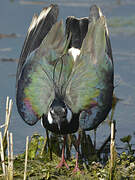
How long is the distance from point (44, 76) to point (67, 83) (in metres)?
0.23

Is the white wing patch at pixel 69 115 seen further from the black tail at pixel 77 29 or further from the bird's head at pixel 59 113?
the black tail at pixel 77 29

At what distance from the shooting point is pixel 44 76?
4.91 metres

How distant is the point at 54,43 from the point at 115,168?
1.31m

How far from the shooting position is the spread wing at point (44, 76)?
4852 millimetres

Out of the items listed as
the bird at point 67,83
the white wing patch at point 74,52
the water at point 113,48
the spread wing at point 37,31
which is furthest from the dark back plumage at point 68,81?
the water at point 113,48

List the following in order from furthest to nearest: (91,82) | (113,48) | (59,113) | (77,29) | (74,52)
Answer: (113,48), (77,29), (74,52), (91,82), (59,113)

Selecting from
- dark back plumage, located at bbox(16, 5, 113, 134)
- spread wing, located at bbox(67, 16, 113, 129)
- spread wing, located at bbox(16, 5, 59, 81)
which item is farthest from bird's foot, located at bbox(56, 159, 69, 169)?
spread wing, located at bbox(16, 5, 59, 81)

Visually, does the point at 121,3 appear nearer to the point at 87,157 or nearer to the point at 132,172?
the point at 87,157

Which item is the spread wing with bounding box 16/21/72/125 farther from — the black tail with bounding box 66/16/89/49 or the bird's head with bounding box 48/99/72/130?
the black tail with bounding box 66/16/89/49

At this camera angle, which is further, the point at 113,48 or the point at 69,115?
the point at 113,48

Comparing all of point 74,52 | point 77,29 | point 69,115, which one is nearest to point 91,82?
point 69,115

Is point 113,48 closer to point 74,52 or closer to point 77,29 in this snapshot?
point 77,29

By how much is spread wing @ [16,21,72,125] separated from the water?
0.57 m

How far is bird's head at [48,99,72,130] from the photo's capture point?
4.65 metres
